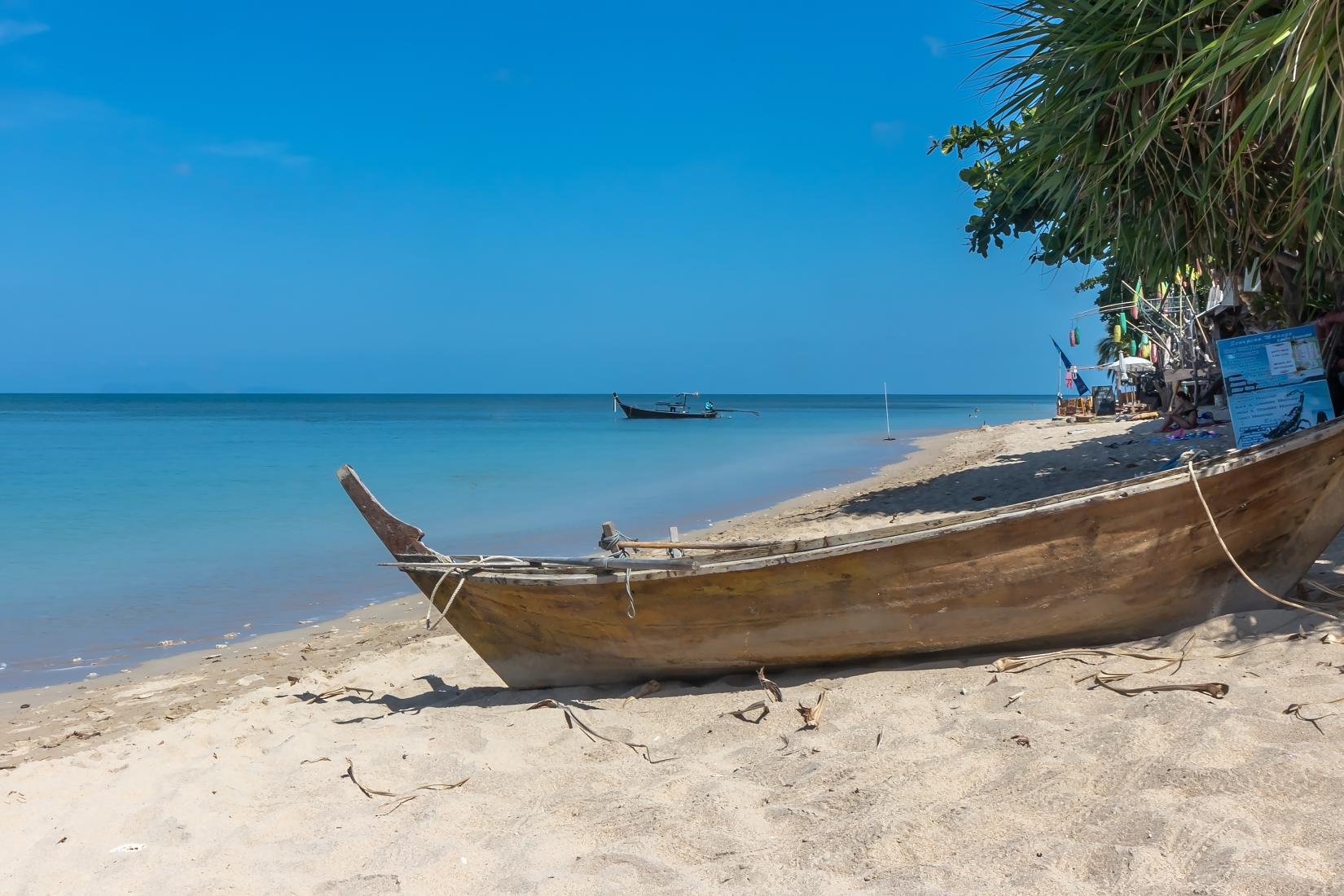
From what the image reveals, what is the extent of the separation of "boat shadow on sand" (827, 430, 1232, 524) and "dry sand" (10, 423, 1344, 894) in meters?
4.58

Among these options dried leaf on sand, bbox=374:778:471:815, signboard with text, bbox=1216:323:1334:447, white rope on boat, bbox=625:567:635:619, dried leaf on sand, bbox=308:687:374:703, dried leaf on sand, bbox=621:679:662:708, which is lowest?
dried leaf on sand, bbox=308:687:374:703

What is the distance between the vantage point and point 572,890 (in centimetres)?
241

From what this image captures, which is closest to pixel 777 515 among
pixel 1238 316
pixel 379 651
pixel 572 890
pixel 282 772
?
pixel 1238 316

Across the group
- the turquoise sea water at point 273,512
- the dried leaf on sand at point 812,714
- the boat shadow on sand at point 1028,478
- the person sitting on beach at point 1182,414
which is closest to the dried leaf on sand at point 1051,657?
the dried leaf on sand at point 812,714

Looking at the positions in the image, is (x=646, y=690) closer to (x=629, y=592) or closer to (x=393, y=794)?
(x=629, y=592)

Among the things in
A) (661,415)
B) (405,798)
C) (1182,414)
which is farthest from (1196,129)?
(661,415)

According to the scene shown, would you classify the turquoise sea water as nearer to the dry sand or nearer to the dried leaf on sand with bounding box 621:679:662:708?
the dry sand

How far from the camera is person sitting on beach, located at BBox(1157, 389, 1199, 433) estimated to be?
11.9 m

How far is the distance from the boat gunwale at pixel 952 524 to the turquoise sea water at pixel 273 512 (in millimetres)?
4492

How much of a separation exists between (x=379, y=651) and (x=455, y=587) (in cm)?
214

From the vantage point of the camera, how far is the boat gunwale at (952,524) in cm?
341

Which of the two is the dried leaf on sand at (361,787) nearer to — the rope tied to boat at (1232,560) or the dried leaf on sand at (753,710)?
the dried leaf on sand at (753,710)

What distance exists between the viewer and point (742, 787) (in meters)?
2.95

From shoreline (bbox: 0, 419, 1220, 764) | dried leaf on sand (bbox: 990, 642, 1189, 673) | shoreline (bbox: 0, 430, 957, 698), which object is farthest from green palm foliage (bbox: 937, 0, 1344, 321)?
shoreline (bbox: 0, 430, 957, 698)
